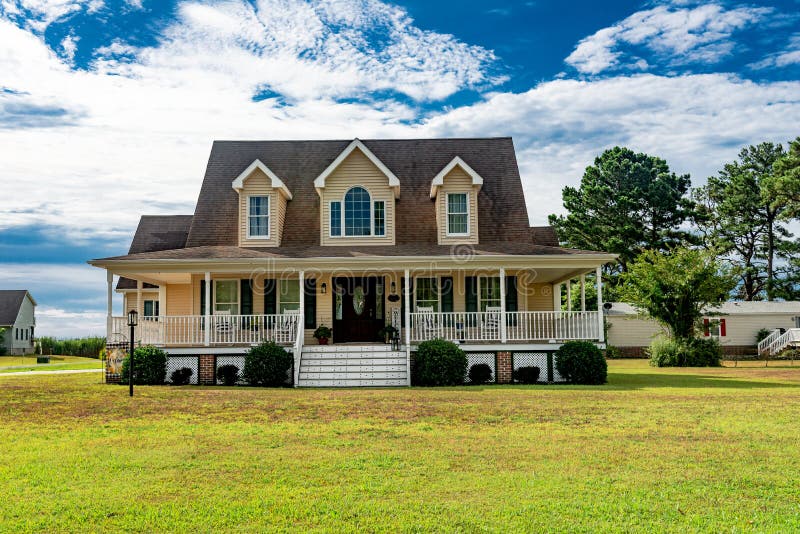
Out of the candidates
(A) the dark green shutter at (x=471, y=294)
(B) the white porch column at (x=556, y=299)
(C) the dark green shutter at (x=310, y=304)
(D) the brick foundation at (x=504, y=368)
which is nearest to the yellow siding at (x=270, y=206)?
(C) the dark green shutter at (x=310, y=304)

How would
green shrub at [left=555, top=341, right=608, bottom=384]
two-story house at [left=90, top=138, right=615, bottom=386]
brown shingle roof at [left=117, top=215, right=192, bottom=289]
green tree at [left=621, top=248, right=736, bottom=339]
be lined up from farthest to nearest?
green tree at [left=621, top=248, right=736, bottom=339], brown shingle roof at [left=117, top=215, right=192, bottom=289], two-story house at [left=90, top=138, right=615, bottom=386], green shrub at [left=555, top=341, right=608, bottom=384]

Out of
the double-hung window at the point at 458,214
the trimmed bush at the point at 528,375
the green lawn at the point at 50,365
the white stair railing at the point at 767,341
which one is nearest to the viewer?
the trimmed bush at the point at 528,375

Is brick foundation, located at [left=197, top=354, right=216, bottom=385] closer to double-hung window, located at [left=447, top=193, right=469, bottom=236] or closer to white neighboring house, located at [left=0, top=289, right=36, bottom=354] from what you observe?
double-hung window, located at [left=447, top=193, right=469, bottom=236]

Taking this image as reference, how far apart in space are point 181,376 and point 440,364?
7.57 m

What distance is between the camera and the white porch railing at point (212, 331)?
20.8 m

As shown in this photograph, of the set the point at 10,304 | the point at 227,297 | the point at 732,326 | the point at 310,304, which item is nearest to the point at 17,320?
the point at 10,304

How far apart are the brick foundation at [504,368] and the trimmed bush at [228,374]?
7.58 metres

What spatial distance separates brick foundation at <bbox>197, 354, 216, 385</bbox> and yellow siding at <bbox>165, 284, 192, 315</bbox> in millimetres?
4506

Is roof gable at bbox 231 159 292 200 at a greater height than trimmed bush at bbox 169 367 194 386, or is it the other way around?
roof gable at bbox 231 159 292 200

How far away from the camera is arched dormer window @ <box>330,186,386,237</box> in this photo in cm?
2375

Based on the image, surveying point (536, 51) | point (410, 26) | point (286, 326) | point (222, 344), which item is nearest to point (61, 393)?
point (222, 344)

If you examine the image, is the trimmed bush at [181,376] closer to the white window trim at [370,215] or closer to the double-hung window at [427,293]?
the white window trim at [370,215]

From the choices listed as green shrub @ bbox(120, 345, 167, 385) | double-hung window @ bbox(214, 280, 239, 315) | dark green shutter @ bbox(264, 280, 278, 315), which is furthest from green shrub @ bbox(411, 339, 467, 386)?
green shrub @ bbox(120, 345, 167, 385)

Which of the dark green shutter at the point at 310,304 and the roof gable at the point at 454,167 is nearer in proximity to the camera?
the dark green shutter at the point at 310,304
